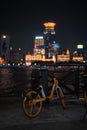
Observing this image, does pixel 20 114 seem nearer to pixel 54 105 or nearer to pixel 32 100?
pixel 32 100

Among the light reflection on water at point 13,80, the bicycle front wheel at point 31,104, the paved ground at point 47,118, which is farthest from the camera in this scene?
the light reflection on water at point 13,80

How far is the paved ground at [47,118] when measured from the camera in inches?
330

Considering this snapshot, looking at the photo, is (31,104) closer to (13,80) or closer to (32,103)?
(32,103)

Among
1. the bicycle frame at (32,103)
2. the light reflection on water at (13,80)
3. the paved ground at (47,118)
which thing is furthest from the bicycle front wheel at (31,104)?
the light reflection on water at (13,80)

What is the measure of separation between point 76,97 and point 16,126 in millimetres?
5313

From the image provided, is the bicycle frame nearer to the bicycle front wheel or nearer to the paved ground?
the bicycle front wheel

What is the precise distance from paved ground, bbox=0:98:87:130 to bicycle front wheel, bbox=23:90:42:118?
0.17 m

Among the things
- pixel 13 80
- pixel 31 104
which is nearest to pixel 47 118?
pixel 31 104

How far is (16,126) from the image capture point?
27.7 ft

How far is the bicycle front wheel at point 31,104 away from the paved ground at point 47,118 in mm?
168

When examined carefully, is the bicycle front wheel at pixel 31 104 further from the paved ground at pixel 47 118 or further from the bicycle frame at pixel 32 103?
the paved ground at pixel 47 118

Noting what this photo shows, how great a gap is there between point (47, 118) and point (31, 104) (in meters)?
0.66

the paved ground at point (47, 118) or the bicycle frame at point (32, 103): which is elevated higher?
the bicycle frame at point (32, 103)

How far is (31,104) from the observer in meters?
9.71
